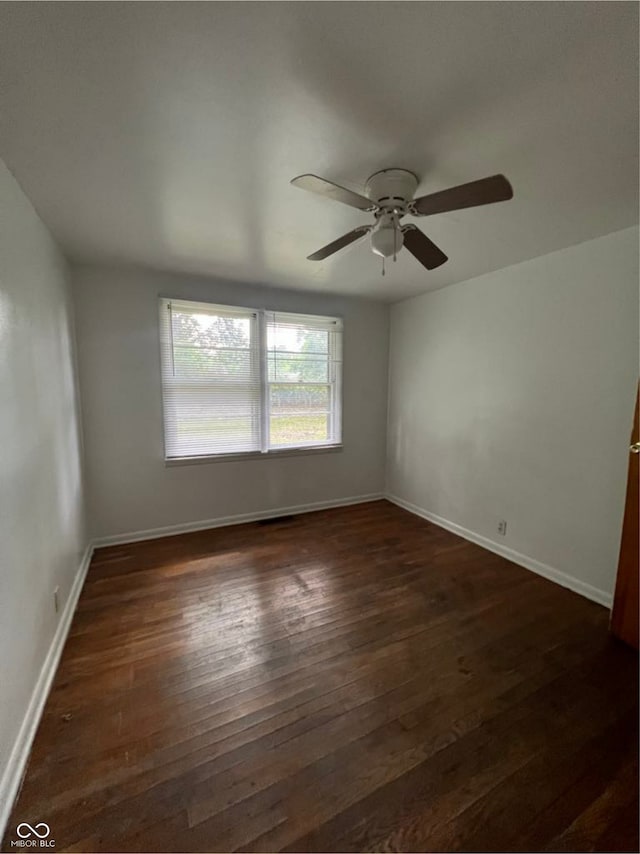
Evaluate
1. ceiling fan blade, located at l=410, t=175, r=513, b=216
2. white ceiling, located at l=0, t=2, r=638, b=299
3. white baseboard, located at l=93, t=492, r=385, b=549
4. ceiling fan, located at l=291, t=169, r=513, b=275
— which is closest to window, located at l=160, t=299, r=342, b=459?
white baseboard, located at l=93, t=492, r=385, b=549

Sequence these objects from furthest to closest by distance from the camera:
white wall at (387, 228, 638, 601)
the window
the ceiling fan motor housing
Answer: the window → white wall at (387, 228, 638, 601) → the ceiling fan motor housing

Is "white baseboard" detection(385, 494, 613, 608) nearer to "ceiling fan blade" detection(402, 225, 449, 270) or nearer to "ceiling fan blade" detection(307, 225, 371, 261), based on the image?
"ceiling fan blade" detection(402, 225, 449, 270)

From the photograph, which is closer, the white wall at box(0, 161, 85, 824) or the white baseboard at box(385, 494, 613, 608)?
the white wall at box(0, 161, 85, 824)

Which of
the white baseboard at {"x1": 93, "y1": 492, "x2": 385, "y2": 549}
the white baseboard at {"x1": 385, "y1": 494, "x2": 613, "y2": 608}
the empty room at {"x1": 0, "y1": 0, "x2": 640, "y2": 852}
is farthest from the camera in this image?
the white baseboard at {"x1": 93, "y1": 492, "x2": 385, "y2": 549}

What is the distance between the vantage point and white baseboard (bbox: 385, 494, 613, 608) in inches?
92.1

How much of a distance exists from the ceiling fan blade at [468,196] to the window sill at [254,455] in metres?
2.66

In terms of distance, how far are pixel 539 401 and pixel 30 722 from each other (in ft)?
11.3

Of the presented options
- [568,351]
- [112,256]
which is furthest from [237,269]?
[568,351]

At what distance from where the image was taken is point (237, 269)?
9.63 ft

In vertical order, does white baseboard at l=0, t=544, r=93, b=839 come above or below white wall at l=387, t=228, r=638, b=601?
below

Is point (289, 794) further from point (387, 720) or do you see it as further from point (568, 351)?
point (568, 351)

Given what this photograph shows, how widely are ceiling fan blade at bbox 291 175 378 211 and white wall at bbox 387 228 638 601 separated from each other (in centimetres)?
173

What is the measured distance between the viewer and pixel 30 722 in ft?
4.63

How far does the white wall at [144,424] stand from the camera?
2.93m
